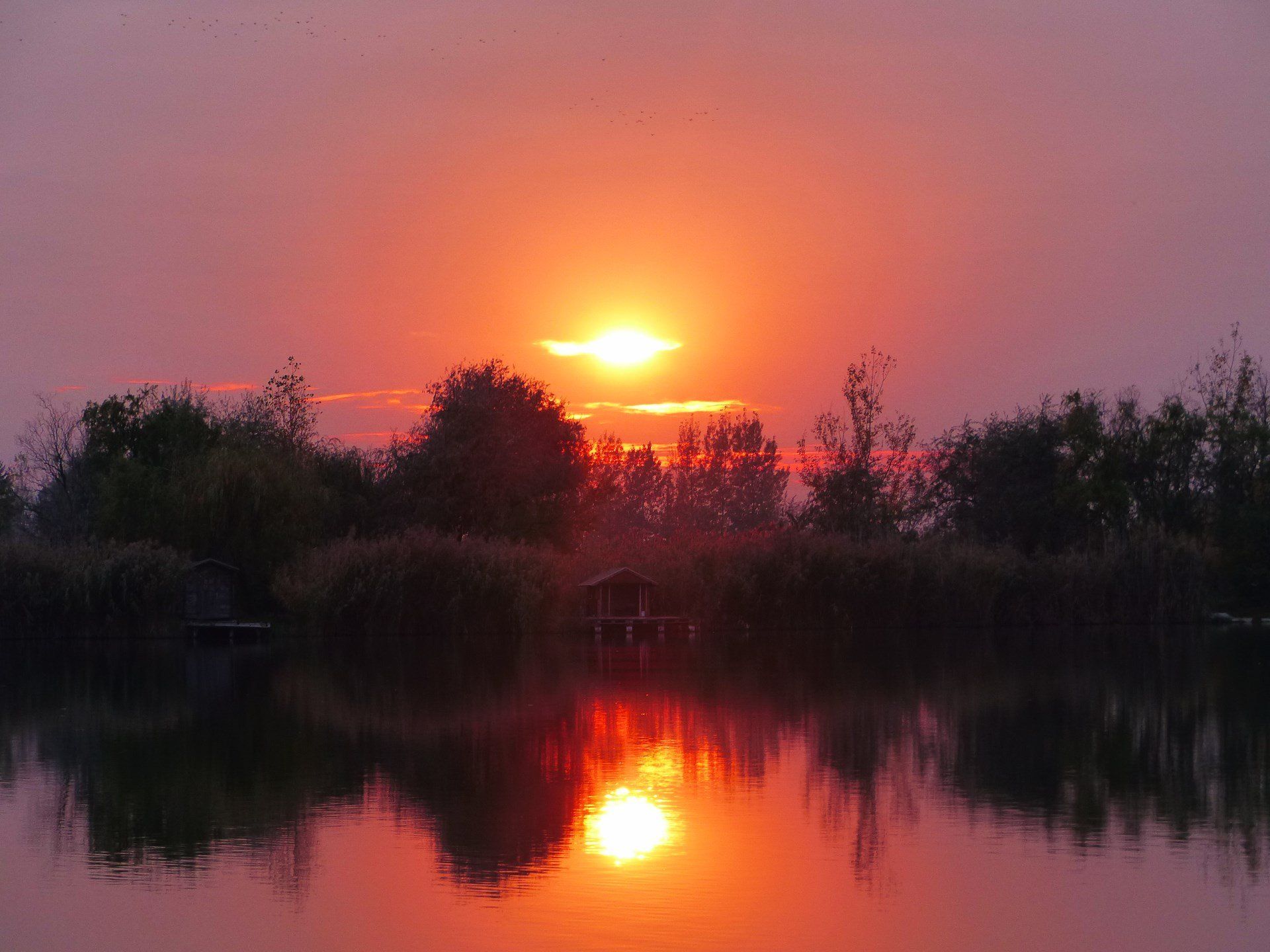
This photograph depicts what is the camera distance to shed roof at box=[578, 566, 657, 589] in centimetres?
4691

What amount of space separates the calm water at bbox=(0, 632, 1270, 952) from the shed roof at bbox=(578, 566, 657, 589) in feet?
67.3

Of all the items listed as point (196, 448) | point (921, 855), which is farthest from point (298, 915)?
point (196, 448)

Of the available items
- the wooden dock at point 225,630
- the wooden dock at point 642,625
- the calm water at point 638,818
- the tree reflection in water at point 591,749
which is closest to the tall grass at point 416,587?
the wooden dock at point 225,630

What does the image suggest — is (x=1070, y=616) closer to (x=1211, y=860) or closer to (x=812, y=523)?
(x=812, y=523)

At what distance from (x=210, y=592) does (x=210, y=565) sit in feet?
3.01

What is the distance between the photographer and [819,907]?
33.6 feet

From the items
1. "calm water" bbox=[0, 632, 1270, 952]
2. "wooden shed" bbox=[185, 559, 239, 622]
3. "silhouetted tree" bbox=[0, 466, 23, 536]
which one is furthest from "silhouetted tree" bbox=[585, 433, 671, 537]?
"calm water" bbox=[0, 632, 1270, 952]

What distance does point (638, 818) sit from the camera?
43.4ft

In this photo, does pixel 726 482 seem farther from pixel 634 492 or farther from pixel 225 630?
pixel 225 630

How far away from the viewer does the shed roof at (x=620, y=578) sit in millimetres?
46906

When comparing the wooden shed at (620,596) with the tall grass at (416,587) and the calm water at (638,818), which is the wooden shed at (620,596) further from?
the calm water at (638,818)

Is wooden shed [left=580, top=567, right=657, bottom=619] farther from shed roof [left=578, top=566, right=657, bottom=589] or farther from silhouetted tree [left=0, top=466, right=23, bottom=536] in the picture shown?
silhouetted tree [left=0, top=466, right=23, bottom=536]

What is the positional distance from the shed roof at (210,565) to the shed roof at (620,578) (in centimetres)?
1151

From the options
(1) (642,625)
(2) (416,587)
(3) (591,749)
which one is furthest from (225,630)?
(3) (591,749)
